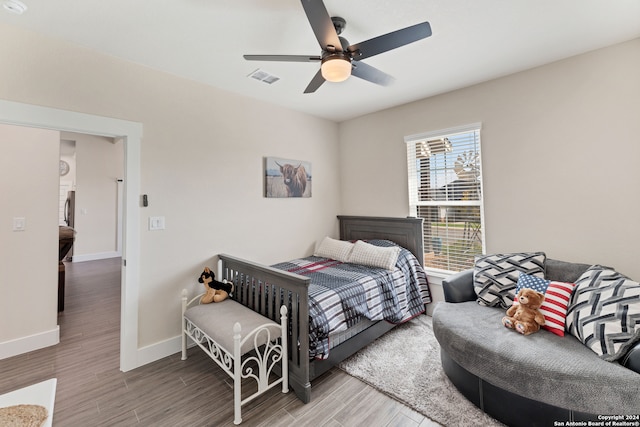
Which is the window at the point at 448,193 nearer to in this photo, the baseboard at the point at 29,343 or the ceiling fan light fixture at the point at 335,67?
the ceiling fan light fixture at the point at 335,67

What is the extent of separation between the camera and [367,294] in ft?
8.49

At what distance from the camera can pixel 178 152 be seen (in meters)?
2.63

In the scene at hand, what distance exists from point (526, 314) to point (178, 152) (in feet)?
10.6

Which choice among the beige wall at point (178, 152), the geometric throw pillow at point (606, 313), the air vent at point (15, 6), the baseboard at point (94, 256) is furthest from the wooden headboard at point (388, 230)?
the baseboard at point (94, 256)

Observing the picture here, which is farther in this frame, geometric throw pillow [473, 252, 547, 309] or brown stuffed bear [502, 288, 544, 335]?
geometric throw pillow [473, 252, 547, 309]

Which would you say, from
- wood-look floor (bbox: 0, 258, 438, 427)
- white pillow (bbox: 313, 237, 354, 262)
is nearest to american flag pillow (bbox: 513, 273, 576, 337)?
wood-look floor (bbox: 0, 258, 438, 427)

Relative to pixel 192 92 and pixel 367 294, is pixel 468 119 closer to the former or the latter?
pixel 367 294

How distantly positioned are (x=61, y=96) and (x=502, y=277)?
387cm

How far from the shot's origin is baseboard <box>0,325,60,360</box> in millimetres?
2492

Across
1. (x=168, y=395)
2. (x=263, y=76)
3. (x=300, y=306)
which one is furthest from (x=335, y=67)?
(x=168, y=395)

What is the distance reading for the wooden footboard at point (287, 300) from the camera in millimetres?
1942

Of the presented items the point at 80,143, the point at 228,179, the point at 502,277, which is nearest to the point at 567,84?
the point at 502,277

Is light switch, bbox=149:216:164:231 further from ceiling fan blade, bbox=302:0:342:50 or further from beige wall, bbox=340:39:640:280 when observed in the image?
beige wall, bbox=340:39:640:280

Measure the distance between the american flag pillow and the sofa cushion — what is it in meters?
0.07
